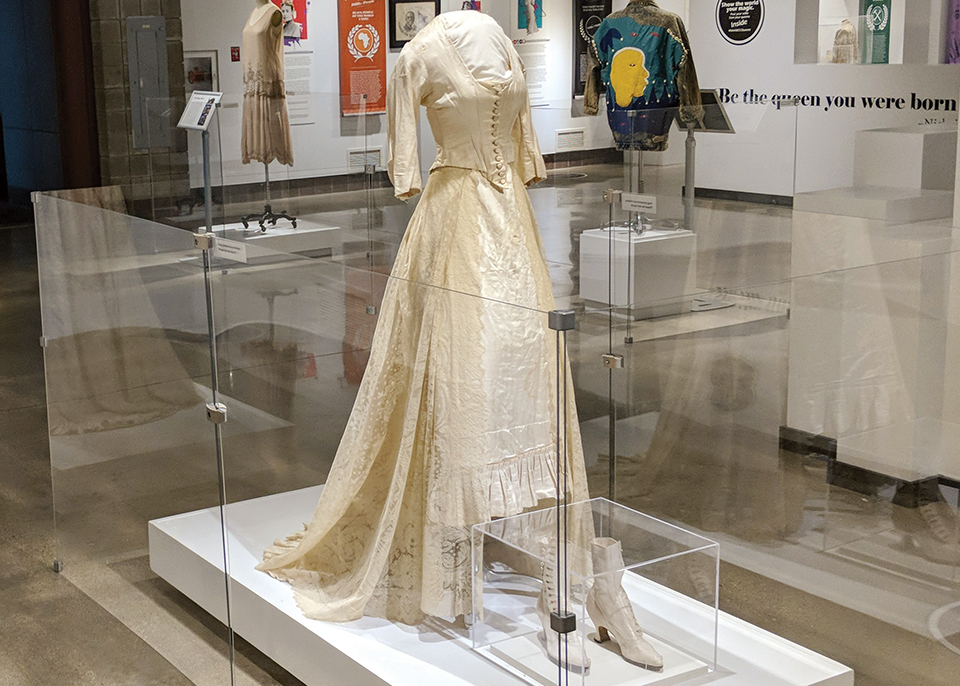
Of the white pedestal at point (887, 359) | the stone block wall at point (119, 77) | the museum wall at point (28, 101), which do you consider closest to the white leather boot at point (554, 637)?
the white pedestal at point (887, 359)

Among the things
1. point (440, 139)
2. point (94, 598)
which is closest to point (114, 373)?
point (94, 598)

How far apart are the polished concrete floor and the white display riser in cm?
7

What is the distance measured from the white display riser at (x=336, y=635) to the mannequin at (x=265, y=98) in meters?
2.12

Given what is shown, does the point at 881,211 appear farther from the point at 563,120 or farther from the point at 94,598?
the point at 94,598

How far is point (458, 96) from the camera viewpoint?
2723mm

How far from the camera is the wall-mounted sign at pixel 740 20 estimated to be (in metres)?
8.03

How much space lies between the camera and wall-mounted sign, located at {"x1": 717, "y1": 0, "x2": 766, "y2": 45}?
8.03 m

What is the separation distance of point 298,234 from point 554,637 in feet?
7.05

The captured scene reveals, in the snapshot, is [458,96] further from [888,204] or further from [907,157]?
[907,157]

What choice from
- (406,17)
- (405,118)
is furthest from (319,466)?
(406,17)

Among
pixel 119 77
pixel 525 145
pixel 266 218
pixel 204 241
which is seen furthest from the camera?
pixel 119 77

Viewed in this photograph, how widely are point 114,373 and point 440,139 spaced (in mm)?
1204

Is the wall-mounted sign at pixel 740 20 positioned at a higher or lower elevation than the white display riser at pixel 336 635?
higher
